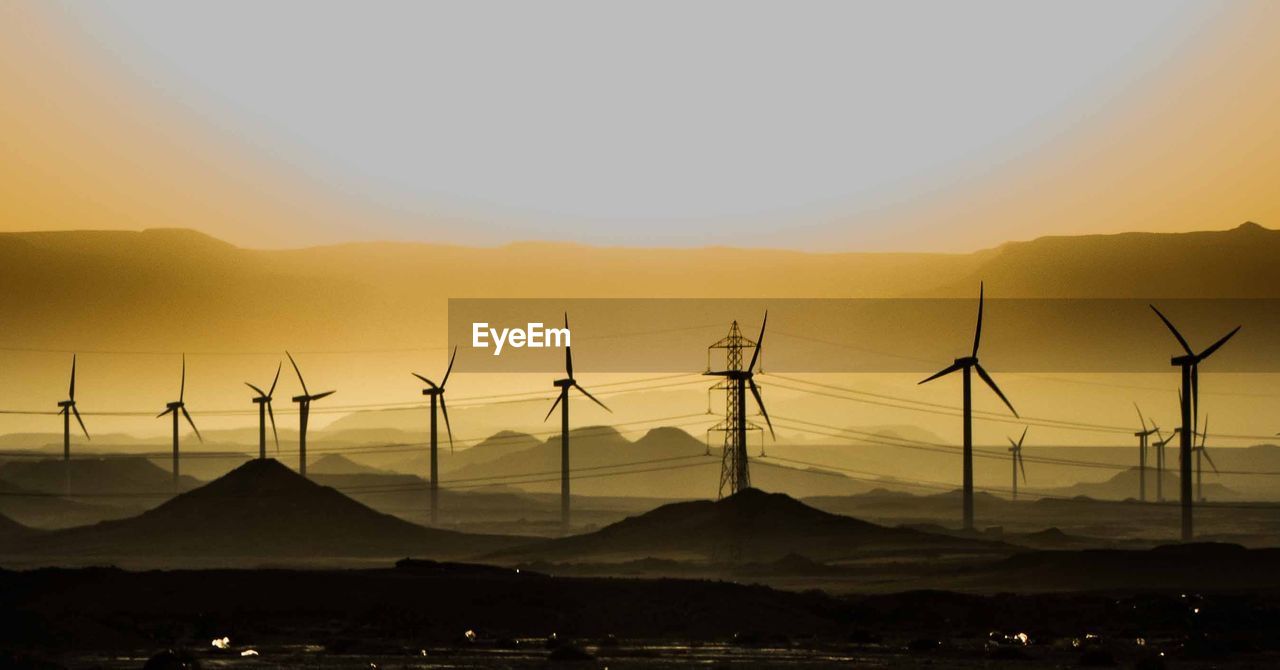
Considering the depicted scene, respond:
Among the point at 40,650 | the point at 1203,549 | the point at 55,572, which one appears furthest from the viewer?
the point at 1203,549

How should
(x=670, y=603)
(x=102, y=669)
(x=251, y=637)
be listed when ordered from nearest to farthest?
(x=102, y=669) → (x=251, y=637) → (x=670, y=603)

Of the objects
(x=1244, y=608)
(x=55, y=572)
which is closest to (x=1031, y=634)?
(x=1244, y=608)

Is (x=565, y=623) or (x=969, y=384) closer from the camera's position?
(x=565, y=623)

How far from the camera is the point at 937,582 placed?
18462 cm

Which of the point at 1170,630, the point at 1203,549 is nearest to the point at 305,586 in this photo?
the point at 1170,630

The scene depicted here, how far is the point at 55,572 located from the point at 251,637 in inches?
1123

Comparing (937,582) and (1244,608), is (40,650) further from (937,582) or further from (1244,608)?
(937,582)

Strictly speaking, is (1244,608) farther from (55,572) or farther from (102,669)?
(55,572)

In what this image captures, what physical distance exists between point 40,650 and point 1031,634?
56314mm

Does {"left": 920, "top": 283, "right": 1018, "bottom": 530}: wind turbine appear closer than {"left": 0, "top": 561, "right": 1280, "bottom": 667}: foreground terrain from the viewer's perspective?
No

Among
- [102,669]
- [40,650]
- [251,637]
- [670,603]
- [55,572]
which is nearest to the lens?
[102,669]

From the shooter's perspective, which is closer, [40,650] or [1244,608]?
[40,650]

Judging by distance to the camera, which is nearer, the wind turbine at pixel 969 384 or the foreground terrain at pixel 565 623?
the foreground terrain at pixel 565 623

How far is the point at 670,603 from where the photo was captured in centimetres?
12175
